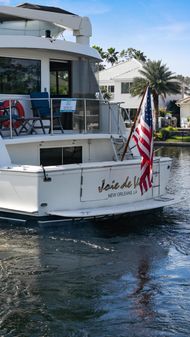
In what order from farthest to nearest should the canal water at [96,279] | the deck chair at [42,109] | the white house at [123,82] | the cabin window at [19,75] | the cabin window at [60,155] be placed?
the white house at [123,82] < the cabin window at [19,75] < the deck chair at [42,109] < the cabin window at [60,155] < the canal water at [96,279]

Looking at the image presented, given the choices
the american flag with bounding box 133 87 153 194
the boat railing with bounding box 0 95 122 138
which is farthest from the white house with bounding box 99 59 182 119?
the american flag with bounding box 133 87 153 194

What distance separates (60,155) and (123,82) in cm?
5350

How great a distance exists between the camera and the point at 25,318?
291 inches

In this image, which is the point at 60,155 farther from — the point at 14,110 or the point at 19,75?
the point at 19,75

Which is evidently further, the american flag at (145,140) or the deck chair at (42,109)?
the deck chair at (42,109)

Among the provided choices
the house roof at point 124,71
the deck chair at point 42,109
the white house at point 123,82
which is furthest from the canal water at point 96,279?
the house roof at point 124,71

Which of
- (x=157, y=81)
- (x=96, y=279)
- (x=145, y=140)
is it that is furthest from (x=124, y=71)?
(x=96, y=279)

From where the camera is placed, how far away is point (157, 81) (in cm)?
5675

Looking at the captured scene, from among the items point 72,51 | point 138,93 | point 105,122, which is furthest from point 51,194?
point 138,93

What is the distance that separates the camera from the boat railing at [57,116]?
40.9 feet

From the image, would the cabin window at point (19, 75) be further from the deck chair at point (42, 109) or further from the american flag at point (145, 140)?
the american flag at point (145, 140)

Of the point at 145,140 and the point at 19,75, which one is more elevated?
the point at 19,75

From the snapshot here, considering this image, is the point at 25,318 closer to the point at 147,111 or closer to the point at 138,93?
the point at 147,111

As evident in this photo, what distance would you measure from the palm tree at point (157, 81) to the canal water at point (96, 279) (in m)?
45.2
